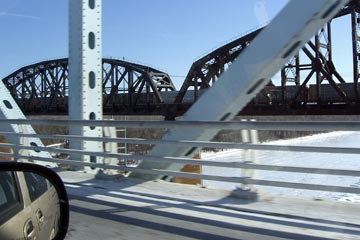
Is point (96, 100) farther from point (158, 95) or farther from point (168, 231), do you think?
point (158, 95)

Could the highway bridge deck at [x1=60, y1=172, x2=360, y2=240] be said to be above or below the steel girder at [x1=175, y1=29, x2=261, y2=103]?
below

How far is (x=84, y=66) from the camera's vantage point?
825cm

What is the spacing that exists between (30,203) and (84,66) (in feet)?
20.2

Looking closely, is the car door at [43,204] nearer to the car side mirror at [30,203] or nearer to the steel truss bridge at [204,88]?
the car side mirror at [30,203]

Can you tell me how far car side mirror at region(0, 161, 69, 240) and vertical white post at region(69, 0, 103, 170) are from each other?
5.74 m

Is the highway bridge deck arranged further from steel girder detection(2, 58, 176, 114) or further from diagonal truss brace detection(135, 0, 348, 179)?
steel girder detection(2, 58, 176, 114)

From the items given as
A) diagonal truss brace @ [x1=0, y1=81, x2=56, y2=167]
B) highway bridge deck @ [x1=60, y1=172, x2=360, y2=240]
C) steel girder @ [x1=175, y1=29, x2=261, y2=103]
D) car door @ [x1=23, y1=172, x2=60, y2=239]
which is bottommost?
highway bridge deck @ [x1=60, y1=172, x2=360, y2=240]

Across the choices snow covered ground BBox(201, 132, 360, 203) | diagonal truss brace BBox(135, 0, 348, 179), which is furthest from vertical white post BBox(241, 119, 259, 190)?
diagonal truss brace BBox(135, 0, 348, 179)

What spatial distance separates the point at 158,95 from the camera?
242 feet

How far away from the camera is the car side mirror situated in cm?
208

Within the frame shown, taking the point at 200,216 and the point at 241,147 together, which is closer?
the point at 200,216

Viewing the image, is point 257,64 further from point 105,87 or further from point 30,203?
point 105,87

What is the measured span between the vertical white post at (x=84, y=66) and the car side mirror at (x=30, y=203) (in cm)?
574

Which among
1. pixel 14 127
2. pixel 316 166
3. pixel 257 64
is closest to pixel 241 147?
pixel 257 64
